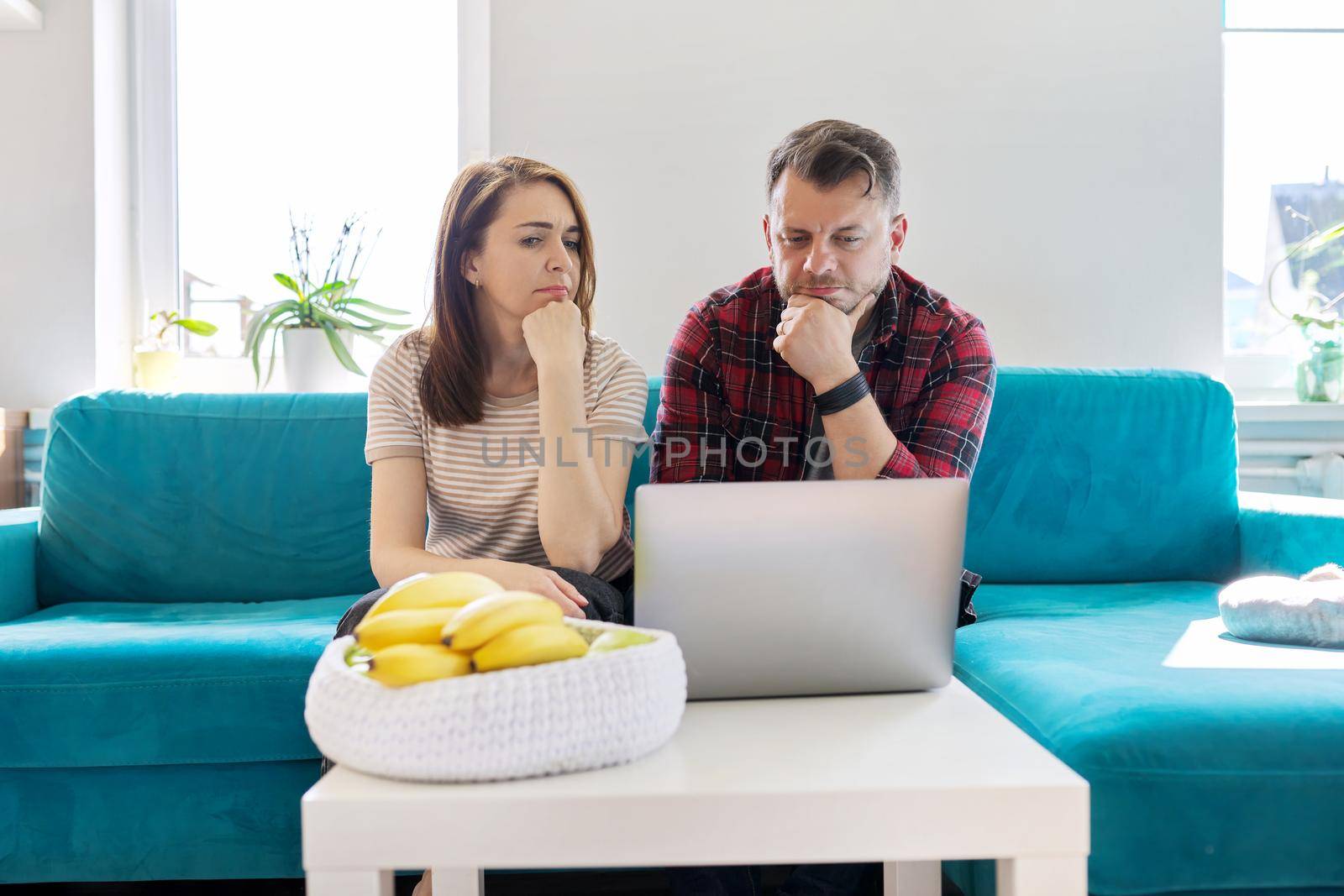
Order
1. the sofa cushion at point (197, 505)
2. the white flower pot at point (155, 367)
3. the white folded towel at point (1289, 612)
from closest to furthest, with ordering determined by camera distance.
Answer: the white folded towel at point (1289, 612)
the sofa cushion at point (197, 505)
the white flower pot at point (155, 367)

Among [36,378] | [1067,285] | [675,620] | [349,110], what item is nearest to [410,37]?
[349,110]

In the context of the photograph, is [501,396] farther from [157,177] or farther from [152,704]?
[157,177]

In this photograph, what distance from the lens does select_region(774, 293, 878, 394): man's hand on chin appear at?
1396mm

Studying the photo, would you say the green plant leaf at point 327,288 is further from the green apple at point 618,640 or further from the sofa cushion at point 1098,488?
the green apple at point 618,640

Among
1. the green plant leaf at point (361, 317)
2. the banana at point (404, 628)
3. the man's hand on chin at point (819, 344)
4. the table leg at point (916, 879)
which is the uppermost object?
the green plant leaf at point (361, 317)

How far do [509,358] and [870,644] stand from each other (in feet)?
2.71

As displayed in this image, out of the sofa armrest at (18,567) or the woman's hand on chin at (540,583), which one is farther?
the sofa armrest at (18,567)

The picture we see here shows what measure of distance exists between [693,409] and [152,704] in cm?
82

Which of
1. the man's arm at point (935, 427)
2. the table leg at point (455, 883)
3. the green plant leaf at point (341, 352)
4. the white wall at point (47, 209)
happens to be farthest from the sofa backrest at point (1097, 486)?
the white wall at point (47, 209)

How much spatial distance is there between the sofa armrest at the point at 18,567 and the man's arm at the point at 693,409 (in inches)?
42.3

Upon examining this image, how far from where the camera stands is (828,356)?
1394 millimetres

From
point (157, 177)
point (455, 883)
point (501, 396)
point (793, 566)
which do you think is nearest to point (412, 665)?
point (793, 566)

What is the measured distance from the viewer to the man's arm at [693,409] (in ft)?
5.12

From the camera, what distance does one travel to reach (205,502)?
74.5 inches
